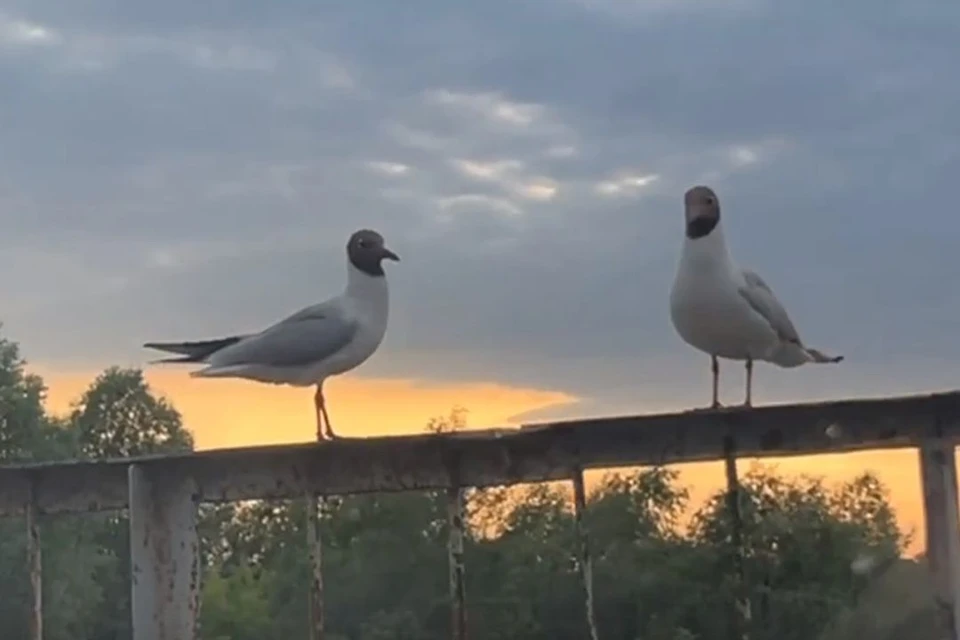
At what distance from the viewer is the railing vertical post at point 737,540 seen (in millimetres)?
2943

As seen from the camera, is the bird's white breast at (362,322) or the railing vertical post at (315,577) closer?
the railing vertical post at (315,577)

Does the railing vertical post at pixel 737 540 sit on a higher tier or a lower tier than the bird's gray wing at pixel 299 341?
lower

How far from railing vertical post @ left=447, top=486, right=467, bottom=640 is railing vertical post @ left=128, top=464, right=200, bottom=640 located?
0.64 metres

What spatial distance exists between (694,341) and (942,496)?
4.96 ft

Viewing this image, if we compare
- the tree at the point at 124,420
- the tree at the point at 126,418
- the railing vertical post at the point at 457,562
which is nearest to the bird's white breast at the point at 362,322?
the railing vertical post at the point at 457,562

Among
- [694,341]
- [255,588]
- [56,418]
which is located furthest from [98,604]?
[694,341]

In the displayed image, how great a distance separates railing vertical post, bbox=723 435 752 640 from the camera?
9.66 feet

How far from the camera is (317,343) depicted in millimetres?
4828

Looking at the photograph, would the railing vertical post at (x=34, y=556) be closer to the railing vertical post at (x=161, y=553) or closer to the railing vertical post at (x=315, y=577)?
the railing vertical post at (x=161, y=553)

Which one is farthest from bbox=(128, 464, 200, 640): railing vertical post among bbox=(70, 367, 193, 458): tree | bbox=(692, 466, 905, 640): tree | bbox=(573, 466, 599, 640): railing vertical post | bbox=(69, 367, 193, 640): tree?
bbox=(70, 367, 193, 458): tree

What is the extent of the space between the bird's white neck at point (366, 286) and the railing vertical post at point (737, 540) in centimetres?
208

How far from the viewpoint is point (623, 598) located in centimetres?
1073

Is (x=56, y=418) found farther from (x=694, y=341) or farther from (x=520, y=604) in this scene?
(x=694, y=341)

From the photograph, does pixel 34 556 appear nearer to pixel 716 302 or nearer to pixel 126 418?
pixel 716 302
